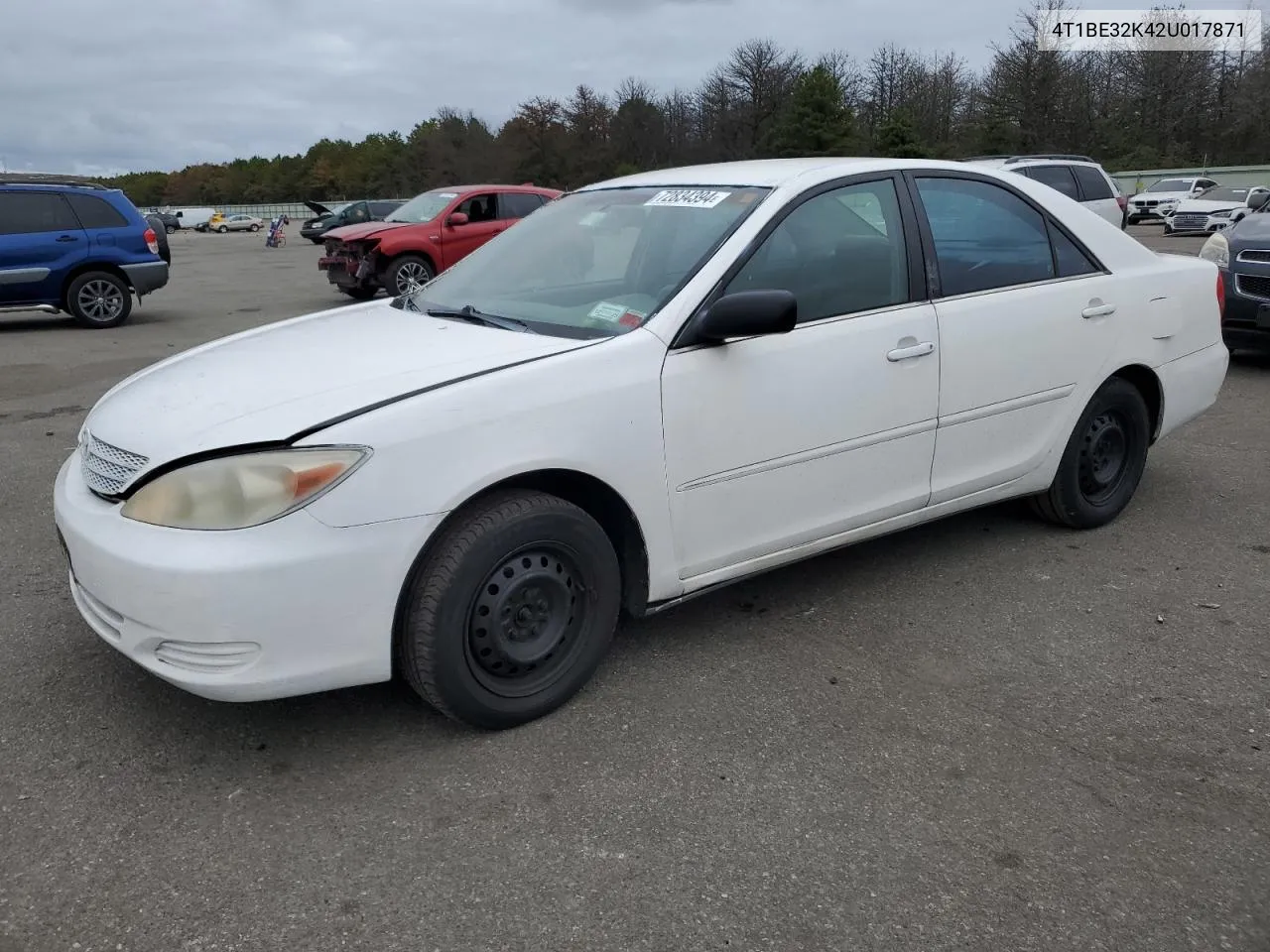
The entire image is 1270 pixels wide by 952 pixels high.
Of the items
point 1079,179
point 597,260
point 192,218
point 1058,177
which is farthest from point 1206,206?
point 192,218

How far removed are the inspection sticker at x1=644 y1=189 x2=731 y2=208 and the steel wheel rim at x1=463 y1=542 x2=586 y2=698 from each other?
1.41 meters

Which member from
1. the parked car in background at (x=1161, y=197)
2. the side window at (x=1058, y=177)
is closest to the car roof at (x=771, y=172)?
the side window at (x=1058, y=177)

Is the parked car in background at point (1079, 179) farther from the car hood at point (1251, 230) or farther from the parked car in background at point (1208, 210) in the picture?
the parked car in background at point (1208, 210)

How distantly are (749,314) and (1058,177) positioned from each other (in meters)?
11.4

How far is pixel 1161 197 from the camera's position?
34.8m

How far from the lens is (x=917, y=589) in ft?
13.2

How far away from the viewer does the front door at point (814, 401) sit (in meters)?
3.17

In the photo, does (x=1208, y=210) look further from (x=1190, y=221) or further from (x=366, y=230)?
(x=366, y=230)

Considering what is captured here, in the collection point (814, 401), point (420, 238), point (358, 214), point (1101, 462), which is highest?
point (358, 214)

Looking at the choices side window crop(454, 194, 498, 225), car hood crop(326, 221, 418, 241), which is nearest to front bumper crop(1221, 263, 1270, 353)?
side window crop(454, 194, 498, 225)

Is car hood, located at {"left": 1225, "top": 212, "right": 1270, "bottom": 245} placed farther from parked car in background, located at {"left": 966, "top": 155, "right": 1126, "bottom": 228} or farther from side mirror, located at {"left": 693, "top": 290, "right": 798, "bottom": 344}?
side mirror, located at {"left": 693, "top": 290, "right": 798, "bottom": 344}

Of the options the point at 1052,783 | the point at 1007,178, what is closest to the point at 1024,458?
the point at 1007,178

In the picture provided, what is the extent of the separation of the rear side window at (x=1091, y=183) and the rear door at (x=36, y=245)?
1239cm

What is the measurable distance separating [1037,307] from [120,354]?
9.50m
